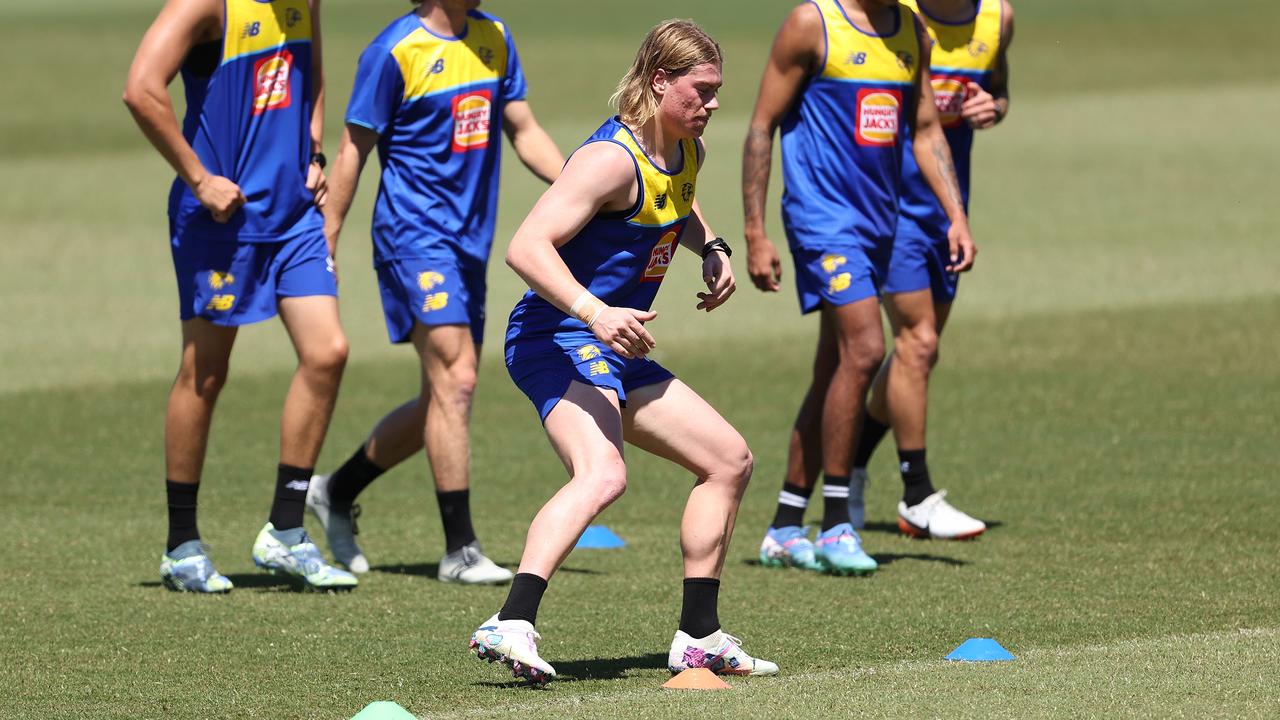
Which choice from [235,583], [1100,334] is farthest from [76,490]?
[1100,334]

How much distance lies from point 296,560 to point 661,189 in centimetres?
245

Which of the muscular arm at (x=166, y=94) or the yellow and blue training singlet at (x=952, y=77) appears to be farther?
the yellow and blue training singlet at (x=952, y=77)

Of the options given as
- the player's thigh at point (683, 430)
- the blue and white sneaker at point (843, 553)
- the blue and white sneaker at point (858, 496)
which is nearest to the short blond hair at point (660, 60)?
the player's thigh at point (683, 430)

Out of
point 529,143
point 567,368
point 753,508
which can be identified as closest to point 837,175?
point 529,143

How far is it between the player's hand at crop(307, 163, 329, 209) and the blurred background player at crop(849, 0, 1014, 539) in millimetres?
2603

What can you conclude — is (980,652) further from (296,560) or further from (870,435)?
(870,435)

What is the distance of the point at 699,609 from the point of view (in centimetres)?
608

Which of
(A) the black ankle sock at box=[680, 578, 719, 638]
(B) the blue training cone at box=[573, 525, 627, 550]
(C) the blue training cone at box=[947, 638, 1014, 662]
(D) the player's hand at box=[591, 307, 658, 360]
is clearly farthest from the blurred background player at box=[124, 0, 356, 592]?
(C) the blue training cone at box=[947, 638, 1014, 662]

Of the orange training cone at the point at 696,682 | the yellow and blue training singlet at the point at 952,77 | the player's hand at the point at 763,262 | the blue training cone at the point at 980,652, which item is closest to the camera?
the orange training cone at the point at 696,682

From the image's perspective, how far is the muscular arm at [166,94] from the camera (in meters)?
7.40

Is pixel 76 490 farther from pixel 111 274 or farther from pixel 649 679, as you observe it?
pixel 111 274

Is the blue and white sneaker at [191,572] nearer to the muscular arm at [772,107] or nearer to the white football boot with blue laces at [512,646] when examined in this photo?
the white football boot with blue laces at [512,646]

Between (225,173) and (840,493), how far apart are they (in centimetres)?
281

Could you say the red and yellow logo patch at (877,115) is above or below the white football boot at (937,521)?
above
